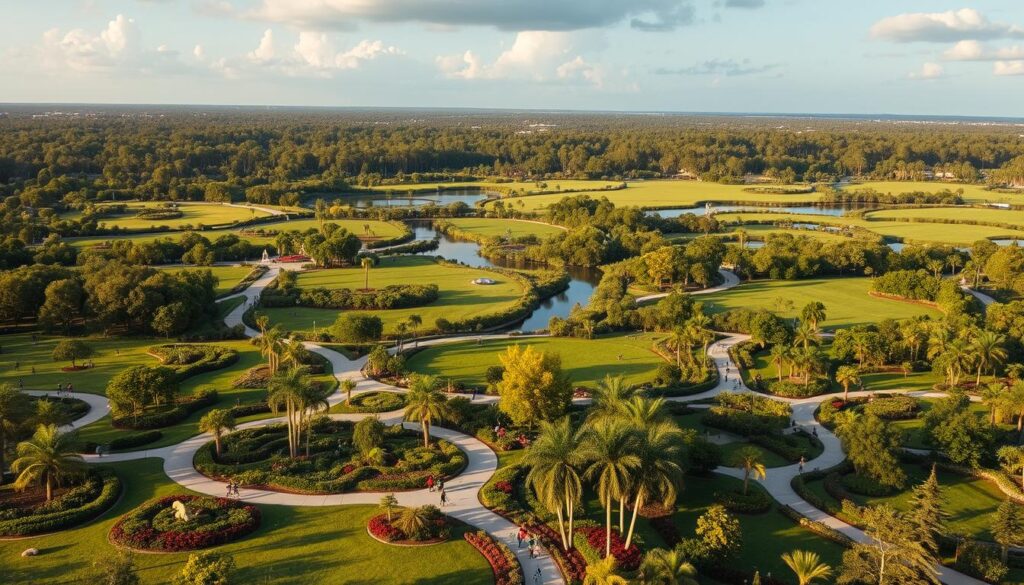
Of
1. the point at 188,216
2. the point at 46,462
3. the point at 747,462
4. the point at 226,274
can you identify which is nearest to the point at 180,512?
the point at 46,462

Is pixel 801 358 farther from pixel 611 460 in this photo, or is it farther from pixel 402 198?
pixel 402 198

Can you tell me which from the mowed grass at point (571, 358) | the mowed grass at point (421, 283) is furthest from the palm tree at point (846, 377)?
the mowed grass at point (421, 283)

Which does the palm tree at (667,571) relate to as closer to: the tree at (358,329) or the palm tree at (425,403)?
the palm tree at (425,403)

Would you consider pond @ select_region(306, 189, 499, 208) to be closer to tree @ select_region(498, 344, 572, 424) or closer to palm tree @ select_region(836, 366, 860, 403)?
tree @ select_region(498, 344, 572, 424)

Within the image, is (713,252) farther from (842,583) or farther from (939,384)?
(842,583)

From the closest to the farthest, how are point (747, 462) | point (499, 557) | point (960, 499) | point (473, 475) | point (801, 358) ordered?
point (499, 557)
point (747, 462)
point (960, 499)
point (473, 475)
point (801, 358)

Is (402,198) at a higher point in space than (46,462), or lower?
higher
